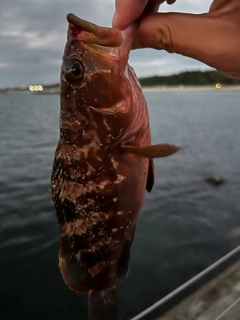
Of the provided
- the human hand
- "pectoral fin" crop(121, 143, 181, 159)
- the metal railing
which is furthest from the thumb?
the metal railing

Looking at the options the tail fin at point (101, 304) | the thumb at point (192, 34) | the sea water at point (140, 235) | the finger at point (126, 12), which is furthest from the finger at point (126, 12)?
the sea water at point (140, 235)

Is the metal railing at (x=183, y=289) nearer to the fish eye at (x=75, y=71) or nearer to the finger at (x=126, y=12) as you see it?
the fish eye at (x=75, y=71)

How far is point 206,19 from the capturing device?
1.83 m

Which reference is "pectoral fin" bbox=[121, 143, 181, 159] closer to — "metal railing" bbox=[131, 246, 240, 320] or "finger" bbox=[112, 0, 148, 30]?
"finger" bbox=[112, 0, 148, 30]

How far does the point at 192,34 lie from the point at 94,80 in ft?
1.91

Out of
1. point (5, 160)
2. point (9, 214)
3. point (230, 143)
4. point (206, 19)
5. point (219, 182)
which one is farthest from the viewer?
point (230, 143)

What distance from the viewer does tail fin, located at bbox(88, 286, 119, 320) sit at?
77.6 inches

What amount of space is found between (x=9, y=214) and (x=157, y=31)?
11.4 metres

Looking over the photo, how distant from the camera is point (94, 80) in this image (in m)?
1.84

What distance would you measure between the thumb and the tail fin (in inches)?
56.6

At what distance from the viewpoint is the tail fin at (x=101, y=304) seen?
197cm

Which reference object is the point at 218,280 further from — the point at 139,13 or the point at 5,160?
the point at 5,160

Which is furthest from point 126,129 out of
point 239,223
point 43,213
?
point 239,223

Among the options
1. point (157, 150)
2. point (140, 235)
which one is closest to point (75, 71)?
point (157, 150)
